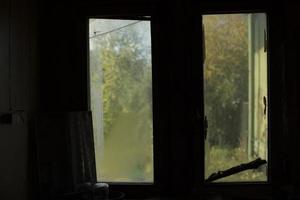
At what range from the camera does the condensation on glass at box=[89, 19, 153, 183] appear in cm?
280

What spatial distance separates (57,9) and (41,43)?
0.24 metres

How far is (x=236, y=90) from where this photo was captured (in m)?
2.80

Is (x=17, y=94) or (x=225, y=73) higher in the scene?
(x=225, y=73)

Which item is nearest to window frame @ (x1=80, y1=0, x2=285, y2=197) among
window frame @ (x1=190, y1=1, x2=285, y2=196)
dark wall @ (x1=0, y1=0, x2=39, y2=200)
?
window frame @ (x1=190, y1=1, x2=285, y2=196)

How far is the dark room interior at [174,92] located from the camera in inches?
106

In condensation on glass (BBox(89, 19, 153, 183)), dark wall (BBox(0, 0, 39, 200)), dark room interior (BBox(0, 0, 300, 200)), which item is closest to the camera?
dark wall (BBox(0, 0, 39, 200))

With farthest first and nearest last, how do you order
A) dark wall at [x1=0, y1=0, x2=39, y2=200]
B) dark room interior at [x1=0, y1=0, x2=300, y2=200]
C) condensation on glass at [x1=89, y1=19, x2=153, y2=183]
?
→ condensation on glass at [x1=89, y1=19, x2=153, y2=183] < dark room interior at [x1=0, y1=0, x2=300, y2=200] < dark wall at [x1=0, y1=0, x2=39, y2=200]

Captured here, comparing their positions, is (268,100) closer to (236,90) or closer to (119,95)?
(236,90)

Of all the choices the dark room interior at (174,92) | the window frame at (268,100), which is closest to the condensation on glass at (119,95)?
the dark room interior at (174,92)

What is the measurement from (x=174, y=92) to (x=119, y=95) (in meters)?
0.37

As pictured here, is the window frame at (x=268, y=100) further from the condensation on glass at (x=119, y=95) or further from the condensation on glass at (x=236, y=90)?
the condensation on glass at (x=119, y=95)

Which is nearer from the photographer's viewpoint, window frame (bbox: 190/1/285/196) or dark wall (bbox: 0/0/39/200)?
dark wall (bbox: 0/0/39/200)

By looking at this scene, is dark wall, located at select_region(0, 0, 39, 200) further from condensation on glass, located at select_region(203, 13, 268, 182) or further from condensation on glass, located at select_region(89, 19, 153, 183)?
condensation on glass, located at select_region(203, 13, 268, 182)

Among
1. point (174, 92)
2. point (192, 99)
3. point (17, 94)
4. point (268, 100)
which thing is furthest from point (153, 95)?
point (17, 94)
